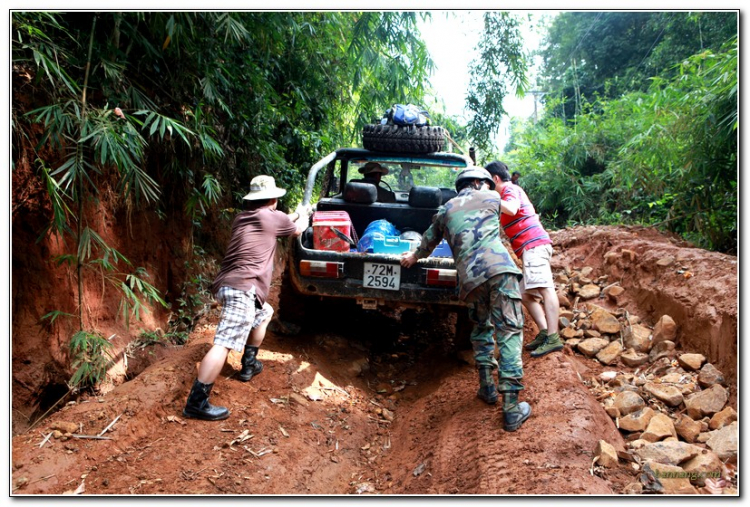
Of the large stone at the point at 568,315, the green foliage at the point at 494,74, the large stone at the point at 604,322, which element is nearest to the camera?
the large stone at the point at 604,322

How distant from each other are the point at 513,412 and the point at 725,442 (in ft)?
3.53

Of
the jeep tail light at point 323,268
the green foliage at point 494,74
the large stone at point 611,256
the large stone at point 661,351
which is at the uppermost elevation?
the green foliage at point 494,74

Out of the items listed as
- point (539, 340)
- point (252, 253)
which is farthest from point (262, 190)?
point (539, 340)

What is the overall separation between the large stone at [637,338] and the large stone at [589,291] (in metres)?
0.77

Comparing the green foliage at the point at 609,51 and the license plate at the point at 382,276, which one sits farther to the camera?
the green foliage at the point at 609,51

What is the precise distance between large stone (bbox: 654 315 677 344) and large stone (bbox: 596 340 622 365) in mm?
279

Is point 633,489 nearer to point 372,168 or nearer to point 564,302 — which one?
point 564,302

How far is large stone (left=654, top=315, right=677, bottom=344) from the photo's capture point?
13.1 ft

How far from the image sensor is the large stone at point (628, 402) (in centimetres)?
333

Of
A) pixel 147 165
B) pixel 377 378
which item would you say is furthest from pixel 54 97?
pixel 377 378

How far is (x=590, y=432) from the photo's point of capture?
296 centimetres

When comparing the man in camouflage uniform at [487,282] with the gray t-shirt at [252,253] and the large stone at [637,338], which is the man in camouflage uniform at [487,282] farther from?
the large stone at [637,338]

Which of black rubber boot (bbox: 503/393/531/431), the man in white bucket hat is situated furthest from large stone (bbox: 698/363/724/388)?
the man in white bucket hat

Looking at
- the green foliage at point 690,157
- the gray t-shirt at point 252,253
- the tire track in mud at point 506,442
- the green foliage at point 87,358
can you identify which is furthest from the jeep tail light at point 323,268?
the green foliage at point 690,157
